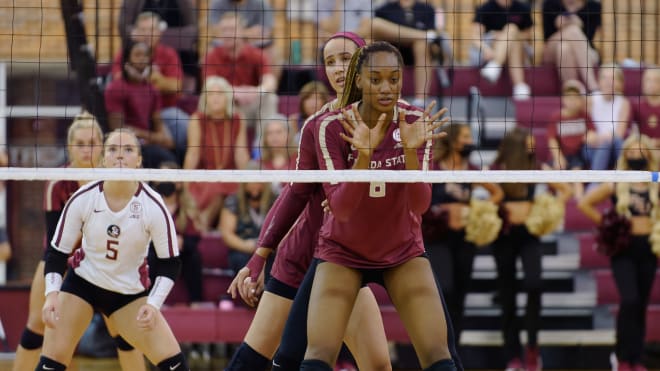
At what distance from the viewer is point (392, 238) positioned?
5.36 meters

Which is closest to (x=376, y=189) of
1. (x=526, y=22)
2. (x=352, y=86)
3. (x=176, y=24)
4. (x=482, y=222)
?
(x=352, y=86)

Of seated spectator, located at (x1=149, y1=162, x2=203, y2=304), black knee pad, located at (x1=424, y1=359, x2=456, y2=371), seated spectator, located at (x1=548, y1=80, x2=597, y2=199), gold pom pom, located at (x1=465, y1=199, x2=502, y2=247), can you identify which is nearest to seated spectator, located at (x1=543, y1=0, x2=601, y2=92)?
seated spectator, located at (x1=548, y1=80, x2=597, y2=199)

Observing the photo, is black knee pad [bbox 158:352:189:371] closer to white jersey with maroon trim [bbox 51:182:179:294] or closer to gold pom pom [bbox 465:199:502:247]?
white jersey with maroon trim [bbox 51:182:179:294]

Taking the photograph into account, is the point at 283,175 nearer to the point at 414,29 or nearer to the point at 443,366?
the point at 443,366

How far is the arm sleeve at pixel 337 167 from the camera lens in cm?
516

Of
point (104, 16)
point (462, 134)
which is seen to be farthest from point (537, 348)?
point (104, 16)

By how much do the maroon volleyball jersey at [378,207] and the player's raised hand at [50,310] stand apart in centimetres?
169

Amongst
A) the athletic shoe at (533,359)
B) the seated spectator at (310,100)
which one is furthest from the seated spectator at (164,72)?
the athletic shoe at (533,359)

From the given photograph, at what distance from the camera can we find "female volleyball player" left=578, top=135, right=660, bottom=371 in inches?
356

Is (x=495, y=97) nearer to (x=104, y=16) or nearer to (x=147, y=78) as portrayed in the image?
(x=147, y=78)

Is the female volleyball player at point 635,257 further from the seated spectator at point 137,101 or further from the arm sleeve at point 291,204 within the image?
the arm sleeve at point 291,204

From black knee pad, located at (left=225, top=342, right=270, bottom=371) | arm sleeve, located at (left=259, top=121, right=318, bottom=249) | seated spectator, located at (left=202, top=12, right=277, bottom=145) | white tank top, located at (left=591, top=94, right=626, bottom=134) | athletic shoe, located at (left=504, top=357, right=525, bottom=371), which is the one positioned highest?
seated spectator, located at (left=202, top=12, right=277, bottom=145)

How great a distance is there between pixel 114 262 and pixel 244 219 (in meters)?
2.91

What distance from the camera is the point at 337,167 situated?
5340 millimetres
